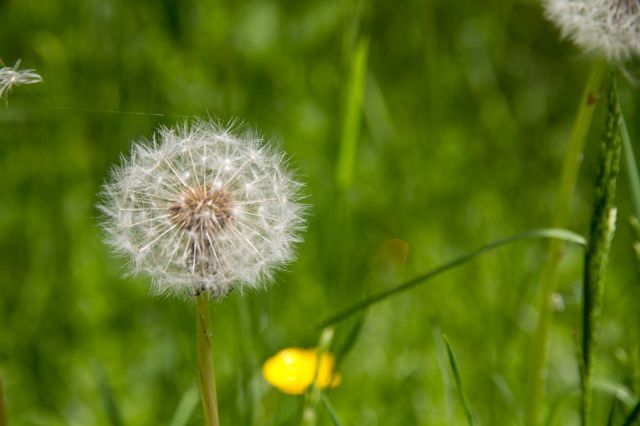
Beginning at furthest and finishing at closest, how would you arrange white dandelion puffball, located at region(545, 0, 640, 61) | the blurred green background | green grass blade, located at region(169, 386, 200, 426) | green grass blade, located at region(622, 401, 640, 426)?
the blurred green background
white dandelion puffball, located at region(545, 0, 640, 61)
green grass blade, located at region(169, 386, 200, 426)
green grass blade, located at region(622, 401, 640, 426)

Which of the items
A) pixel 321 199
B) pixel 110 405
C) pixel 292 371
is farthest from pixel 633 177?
pixel 321 199

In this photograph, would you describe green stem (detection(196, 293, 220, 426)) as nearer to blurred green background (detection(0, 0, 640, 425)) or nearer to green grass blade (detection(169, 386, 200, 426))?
green grass blade (detection(169, 386, 200, 426))

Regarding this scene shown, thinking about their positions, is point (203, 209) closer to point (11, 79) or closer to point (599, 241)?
point (11, 79)

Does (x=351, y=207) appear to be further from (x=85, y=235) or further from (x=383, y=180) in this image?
(x=85, y=235)

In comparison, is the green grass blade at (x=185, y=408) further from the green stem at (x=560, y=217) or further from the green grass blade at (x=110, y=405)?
the green stem at (x=560, y=217)

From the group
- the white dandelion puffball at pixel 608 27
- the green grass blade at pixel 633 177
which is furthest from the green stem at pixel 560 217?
the green grass blade at pixel 633 177

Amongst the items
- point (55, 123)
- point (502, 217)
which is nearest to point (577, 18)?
point (502, 217)

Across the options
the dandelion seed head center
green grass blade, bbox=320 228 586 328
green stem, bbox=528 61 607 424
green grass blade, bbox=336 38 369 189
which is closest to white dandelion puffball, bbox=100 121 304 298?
the dandelion seed head center
